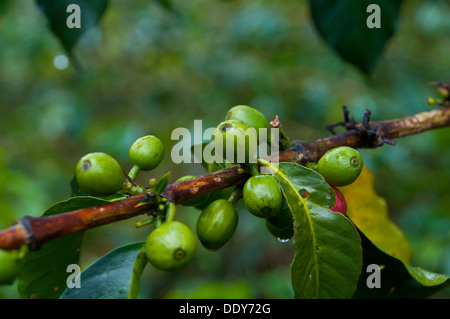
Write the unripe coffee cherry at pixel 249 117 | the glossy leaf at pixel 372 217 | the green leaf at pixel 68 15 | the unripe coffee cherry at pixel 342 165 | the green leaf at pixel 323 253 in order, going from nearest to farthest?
1. the green leaf at pixel 323 253
2. the unripe coffee cherry at pixel 342 165
3. the unripe coffee cherry at pixel 249 117
4. the glossy leaf at pixel 372 217
5. the green leaf at pixel 68 15

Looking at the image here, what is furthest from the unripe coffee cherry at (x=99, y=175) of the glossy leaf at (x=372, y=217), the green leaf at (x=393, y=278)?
the glossy leaf at (x=372, y=217)

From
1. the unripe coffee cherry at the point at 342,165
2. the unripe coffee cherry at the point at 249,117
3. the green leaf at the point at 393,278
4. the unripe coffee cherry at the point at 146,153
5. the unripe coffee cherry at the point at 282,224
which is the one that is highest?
the unripe coffee cherry at the point at 249,117

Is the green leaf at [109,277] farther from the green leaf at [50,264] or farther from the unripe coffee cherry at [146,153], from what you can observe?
the unripe coffee cherry at [146,153]

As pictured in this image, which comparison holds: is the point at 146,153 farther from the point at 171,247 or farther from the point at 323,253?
the point at 323,253

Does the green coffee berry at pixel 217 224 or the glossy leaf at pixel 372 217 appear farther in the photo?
the glossy leaf at pixel 372 217

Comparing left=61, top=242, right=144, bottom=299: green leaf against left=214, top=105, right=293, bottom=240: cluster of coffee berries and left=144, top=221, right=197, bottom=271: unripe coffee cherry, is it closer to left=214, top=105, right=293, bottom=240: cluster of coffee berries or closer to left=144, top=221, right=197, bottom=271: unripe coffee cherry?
left=144, top=221, right=197, bottom=271: unripe coffee cherry

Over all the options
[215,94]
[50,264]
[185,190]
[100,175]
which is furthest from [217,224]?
[215,94]

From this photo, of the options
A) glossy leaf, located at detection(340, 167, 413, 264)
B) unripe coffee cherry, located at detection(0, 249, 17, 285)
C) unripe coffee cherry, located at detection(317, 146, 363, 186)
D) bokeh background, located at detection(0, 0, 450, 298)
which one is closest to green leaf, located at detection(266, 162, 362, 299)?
unripe coffee cherry, located at detection(317, 146, 363, 186)
